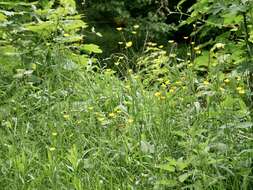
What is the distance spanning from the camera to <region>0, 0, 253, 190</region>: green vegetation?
3205 millimetres

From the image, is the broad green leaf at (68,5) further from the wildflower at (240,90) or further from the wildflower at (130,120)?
the wildflower at (240,90)

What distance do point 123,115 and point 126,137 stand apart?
460 millimetres

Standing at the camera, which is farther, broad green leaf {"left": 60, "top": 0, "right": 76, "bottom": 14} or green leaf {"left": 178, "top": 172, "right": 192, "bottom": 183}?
broad green leaf {"left": 60, "top": 0, "right": 76, "bottom": 14}

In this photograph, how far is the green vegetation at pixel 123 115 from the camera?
3205mm

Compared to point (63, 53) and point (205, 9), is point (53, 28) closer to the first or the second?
point (63, 53)

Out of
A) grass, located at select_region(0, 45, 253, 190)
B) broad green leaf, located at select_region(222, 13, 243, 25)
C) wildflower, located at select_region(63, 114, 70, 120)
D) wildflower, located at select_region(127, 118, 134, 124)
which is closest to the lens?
grass, located at select_region(0, 45, 253, 190)

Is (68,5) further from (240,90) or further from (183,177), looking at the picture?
(183,177)

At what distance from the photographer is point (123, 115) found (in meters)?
4.09

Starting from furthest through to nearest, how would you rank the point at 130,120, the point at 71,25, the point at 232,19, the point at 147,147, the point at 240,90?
the point at 71,25, the point at 130,120, the point at 232,19, the point at 240,90, the point at 147,147

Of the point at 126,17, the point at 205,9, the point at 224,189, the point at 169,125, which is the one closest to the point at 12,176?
the point at 169,125

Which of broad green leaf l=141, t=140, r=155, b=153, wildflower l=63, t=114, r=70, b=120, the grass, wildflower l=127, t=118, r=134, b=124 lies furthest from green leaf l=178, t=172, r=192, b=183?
wildflower l=63, t=114, r=70, b=120

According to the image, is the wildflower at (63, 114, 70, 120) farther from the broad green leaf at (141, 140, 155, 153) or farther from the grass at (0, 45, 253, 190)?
the broad green leaf at (141, 140, 155, 153)

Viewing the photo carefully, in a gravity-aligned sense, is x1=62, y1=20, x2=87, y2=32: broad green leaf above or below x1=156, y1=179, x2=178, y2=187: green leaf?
above

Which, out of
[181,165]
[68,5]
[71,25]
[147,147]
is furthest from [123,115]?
[68,5]
